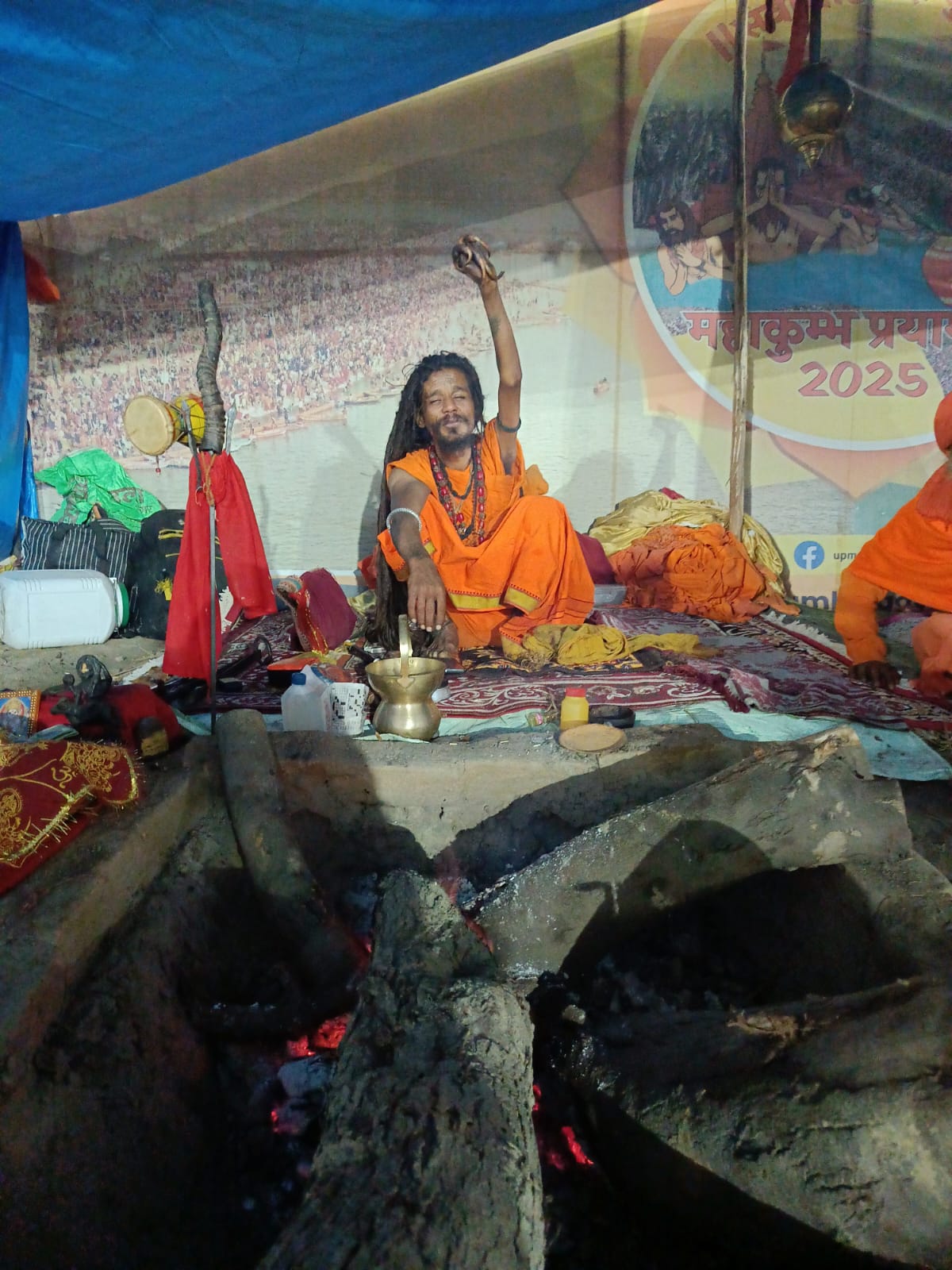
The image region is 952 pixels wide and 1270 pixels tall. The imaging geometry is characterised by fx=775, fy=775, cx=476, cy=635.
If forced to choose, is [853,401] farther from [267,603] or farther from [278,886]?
[278,886]

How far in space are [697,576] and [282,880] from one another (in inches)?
148

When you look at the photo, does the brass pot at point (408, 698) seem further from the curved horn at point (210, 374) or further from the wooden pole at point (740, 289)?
the wooden pole at point (740, 289)

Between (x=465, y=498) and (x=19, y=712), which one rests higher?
(x=465, y=498)

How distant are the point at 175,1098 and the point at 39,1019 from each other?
15.9 inches

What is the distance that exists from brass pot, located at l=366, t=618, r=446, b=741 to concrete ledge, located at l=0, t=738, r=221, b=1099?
0.62 meters

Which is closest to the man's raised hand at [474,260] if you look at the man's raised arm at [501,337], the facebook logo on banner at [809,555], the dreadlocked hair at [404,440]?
Result: the man's raised arm at [501,337]

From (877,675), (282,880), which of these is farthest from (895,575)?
(282,880)

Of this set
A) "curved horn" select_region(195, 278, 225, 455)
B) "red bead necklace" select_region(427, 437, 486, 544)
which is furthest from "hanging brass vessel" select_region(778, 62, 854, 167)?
"curved horn" select_region(195, 278, 225, 455)

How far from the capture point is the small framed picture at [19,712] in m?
2.79

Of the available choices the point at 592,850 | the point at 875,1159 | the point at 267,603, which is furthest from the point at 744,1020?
the point at 267,603

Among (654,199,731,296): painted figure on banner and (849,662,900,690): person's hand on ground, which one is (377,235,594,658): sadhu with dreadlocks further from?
(654,199,731,296): painted figure on banner

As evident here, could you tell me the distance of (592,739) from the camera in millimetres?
2477

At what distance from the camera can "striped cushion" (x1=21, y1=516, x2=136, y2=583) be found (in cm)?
511

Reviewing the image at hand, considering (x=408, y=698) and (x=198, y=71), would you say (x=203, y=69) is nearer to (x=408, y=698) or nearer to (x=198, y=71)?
(x=198, y=71)
